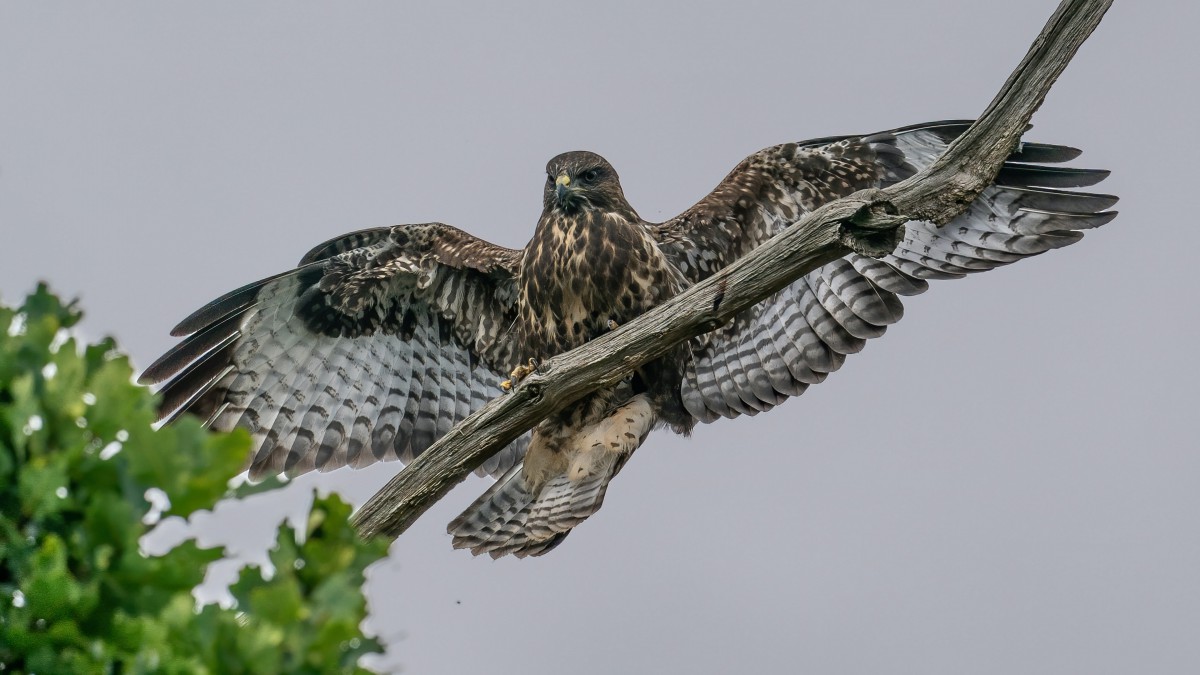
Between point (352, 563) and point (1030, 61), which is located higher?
point (1030, 61)

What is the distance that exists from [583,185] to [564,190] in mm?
132

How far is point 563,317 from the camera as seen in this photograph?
23.2 ft

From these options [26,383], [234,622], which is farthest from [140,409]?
[234,622]

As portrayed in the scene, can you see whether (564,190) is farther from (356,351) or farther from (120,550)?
(120,550)

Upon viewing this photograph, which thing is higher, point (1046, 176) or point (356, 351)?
point (356, 351)

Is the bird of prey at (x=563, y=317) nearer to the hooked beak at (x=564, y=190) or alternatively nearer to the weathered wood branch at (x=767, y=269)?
the hooked beak at (x=564, y=190)

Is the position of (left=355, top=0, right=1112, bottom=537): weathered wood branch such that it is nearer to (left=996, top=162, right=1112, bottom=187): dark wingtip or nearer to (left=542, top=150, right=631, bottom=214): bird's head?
(left=996, top=162, right=1112, bottom=187): dark wingtip

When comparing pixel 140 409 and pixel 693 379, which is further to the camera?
pixel 693 379

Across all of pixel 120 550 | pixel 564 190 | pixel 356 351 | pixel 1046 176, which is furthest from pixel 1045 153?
pixel 120 550

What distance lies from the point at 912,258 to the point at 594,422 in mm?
1911

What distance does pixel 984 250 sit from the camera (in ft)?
23.1

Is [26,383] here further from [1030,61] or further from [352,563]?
[1030,61]

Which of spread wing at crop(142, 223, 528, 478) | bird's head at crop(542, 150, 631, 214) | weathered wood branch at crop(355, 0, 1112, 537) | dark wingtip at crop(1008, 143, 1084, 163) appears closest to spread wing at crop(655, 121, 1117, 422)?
dark wingtip at crop(1008, 143, 1084, 163)

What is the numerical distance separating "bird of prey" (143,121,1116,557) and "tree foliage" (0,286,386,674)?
13.7 feet
